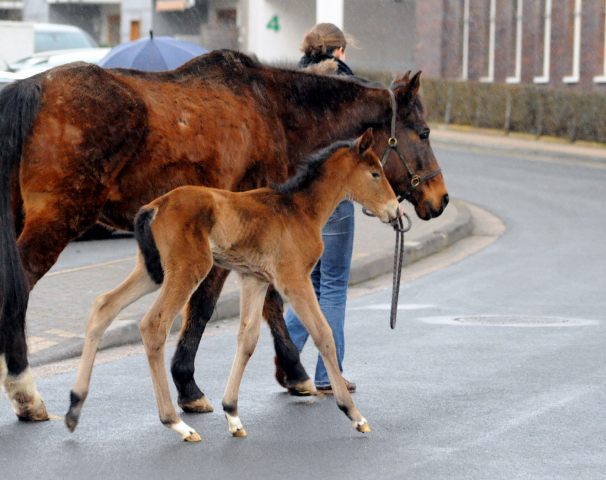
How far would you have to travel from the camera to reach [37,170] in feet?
17.2

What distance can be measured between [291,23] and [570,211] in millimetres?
22894

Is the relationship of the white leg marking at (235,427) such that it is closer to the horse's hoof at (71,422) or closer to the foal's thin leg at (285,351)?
the horse's hoof at (71,422)

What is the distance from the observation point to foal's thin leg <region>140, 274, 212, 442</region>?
16.8ft

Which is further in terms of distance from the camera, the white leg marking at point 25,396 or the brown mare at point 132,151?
the white leg marking at point 25,396

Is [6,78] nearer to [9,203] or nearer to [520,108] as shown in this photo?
[9,203]

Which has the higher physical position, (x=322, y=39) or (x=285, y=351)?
(x=322, y=39)

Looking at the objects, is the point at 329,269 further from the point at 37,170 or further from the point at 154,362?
the point at 37,170

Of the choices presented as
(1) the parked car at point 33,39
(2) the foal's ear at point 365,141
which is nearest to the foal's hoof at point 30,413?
(2) the foal's ear at point 365,141

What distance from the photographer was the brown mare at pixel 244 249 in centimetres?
506

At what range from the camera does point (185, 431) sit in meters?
5.19

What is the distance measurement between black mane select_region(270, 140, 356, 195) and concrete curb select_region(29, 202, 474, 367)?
8.62ft

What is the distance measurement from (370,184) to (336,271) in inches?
37.6

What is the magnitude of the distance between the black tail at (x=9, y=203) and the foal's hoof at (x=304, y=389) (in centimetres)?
173

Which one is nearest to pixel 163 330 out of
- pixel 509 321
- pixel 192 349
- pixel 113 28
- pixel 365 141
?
pixel 192 349
